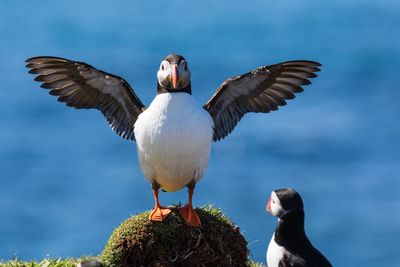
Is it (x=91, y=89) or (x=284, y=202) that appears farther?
(x=91, y=89)

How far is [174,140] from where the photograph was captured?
8.97 m

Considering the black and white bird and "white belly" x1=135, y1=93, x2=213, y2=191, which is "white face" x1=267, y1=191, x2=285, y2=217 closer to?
the black and white bird

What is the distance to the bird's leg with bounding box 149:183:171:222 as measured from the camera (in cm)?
915

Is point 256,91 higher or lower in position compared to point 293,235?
higher

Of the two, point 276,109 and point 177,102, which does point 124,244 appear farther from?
point 276,109

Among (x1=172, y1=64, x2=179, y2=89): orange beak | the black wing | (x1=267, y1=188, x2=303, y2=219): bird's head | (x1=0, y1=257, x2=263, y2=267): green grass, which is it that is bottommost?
the black wing

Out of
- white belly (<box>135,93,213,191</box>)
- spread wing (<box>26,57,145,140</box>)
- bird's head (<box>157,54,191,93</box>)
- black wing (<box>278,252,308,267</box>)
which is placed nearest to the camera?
black wing (<box>278,252,308,267</box>)

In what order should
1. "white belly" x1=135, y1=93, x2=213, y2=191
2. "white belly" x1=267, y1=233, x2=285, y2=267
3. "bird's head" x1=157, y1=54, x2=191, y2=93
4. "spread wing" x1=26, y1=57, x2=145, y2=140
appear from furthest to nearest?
"spread wing" x1=26, y1=57, x2=145, y2=140
"bird's head" x1=157, y1=54, x2=191, y2=93
"white belly" x1=135, y1=93, x2=213, y2=191
"white belly" x1=267, y1=233, x2=285, y2=267

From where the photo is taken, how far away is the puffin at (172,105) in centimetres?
905

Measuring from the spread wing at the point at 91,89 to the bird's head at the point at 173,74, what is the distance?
2.13 ft

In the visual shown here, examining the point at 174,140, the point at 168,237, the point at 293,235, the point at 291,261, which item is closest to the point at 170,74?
the point at 174,140

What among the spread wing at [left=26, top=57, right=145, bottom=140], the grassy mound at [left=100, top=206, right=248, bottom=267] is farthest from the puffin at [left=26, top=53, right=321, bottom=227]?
the grassy mound at [left=100, top=206, right=248, bottom=267]

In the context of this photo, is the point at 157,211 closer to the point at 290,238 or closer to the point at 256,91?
the point at 290,238

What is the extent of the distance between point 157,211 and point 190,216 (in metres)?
0.38
